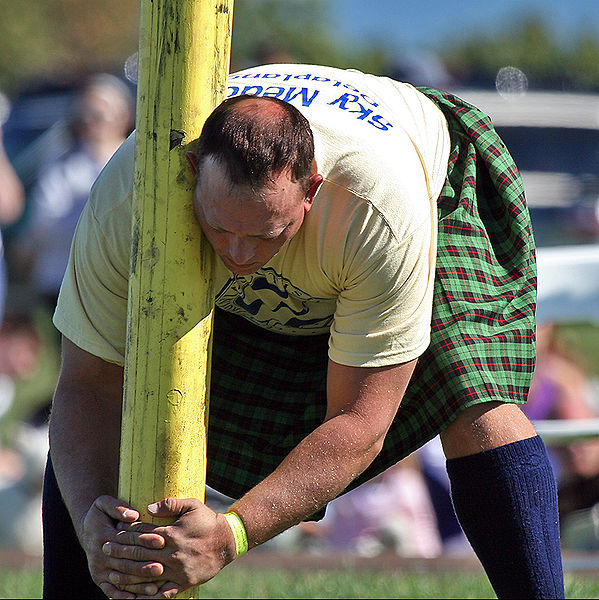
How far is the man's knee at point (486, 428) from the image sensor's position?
2125 millimetres

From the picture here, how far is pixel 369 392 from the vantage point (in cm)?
194

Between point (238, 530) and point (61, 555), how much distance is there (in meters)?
0.69

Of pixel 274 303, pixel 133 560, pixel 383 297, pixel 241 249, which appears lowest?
pixel 133 560

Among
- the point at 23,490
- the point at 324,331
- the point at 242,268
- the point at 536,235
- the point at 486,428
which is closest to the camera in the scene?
the point at 242,268

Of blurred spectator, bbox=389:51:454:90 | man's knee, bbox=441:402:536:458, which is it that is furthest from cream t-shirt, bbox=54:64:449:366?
blurred spectator, bbox=389:51:454:90

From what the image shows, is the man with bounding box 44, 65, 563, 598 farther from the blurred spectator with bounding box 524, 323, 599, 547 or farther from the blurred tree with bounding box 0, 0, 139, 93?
the blurred tree with bounding box 0, 0, 139, 93

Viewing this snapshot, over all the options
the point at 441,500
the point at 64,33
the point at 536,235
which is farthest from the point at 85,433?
the point at 64,33

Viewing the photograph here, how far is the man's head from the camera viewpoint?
1.74 m

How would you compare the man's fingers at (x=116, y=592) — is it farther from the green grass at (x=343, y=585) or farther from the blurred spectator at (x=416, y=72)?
the blurred spectator at (x=416, y=72)

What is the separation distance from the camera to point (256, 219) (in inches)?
69.7

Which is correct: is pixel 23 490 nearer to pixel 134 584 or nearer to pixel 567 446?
pixel 567 446

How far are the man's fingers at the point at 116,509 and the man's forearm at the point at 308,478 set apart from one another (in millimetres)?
163

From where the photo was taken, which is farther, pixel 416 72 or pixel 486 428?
pixel 416 72

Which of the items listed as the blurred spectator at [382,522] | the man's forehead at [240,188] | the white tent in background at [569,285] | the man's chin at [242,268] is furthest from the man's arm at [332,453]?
the blurred spectator at [382,522]
